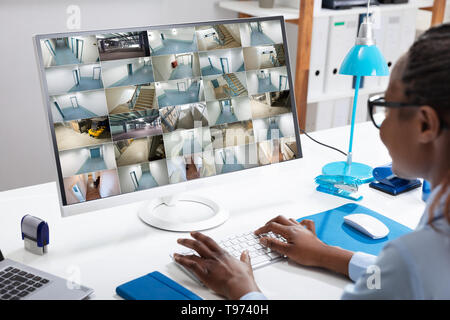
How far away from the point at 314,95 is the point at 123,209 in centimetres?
143

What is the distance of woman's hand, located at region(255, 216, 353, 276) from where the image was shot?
0.98 m

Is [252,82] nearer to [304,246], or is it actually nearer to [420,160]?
[304,246]

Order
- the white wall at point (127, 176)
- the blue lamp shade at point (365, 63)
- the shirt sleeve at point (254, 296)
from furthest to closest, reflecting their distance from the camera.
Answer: the blue lamp shade at point (365, 63)
the white wall at point (127, 176)
the shirt sleeve at point (254, 296)

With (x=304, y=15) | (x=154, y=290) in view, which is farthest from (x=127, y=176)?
(x=304, y=15)

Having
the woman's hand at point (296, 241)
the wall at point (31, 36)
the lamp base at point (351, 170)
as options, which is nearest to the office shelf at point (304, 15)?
the wall at point (31, 36)

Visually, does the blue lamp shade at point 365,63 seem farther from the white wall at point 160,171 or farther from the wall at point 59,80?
the wall at point 59,80

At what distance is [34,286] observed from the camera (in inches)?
35.4

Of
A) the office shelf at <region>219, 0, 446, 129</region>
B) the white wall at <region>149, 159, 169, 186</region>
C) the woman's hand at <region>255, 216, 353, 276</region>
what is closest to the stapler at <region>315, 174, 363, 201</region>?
the woman's hand at <region>255, 216, 353, 276</region>

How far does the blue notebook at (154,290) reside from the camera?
2.92 ft

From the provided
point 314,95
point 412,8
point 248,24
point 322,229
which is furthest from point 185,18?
point 322,229

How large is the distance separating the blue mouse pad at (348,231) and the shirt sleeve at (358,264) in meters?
0.09

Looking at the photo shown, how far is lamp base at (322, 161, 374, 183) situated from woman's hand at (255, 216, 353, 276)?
37cm
